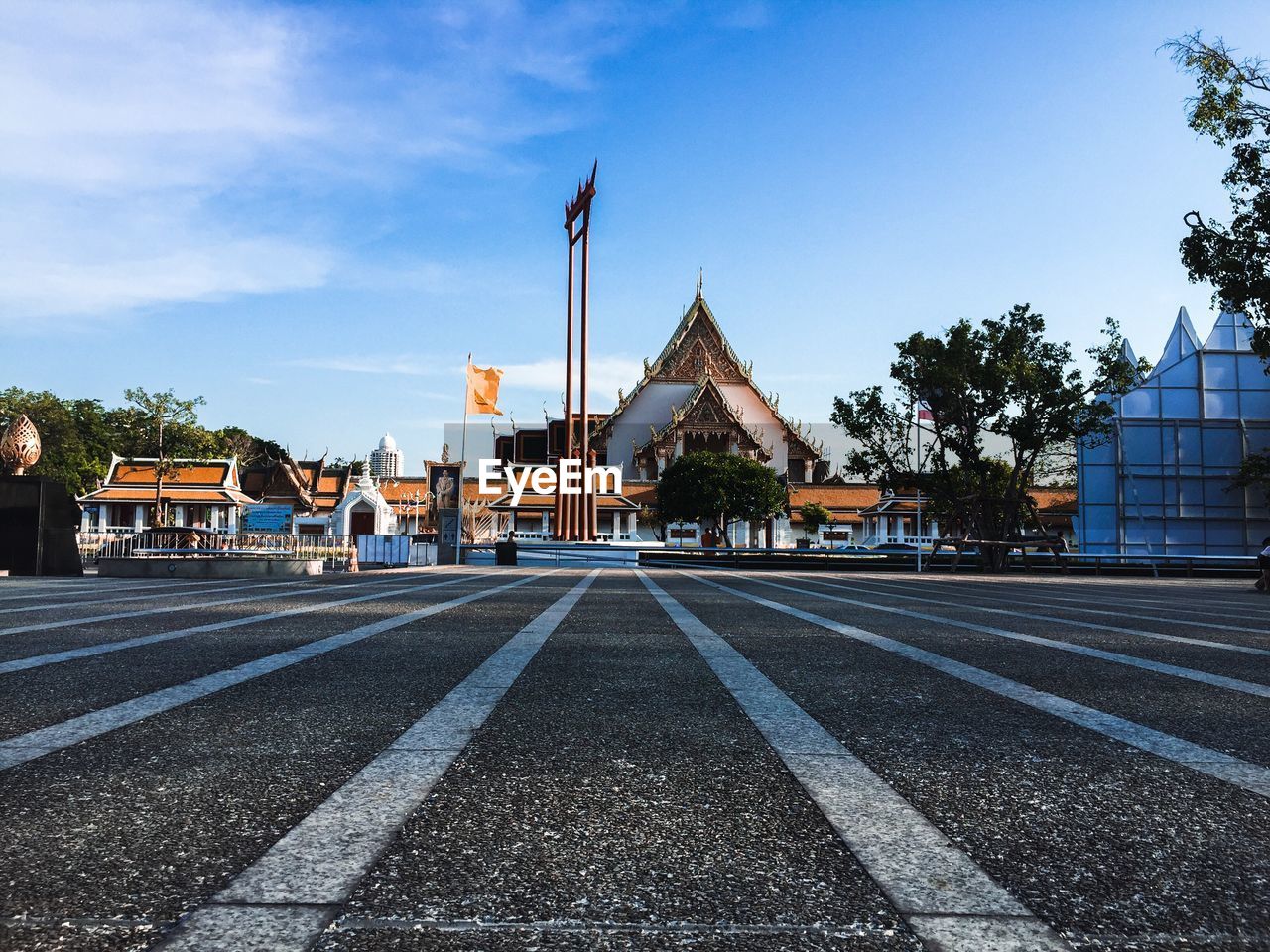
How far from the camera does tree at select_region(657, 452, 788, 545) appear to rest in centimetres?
4950

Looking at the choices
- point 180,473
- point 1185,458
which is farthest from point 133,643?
point 180,473

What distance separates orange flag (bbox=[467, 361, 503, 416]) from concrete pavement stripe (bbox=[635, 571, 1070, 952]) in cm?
4543

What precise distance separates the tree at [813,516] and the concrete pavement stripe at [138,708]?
58.6 meters

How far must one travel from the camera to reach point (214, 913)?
1344 mm

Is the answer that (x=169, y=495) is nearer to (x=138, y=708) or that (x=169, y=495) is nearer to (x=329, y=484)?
(x=329, y=484)

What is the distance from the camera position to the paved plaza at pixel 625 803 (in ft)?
4.46

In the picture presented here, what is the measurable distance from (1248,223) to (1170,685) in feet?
59.1

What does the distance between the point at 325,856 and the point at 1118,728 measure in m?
2.47

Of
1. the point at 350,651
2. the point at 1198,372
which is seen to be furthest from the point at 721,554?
the point at 350,651

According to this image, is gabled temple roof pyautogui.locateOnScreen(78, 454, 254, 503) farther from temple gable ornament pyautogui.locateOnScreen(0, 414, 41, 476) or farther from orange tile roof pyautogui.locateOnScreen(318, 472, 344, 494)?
temple gable ornament pyautogui.locateOnScreen(0, 414, 41, 476)

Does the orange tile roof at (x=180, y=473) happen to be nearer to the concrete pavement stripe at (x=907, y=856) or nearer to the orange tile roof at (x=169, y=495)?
the orange tile roof at (x=169, y=495)

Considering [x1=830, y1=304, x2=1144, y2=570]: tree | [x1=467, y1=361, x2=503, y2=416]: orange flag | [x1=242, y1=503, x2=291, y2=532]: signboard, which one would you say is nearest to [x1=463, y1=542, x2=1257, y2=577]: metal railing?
[x1=830, y1=304, x2=1144, y2=570]: tree

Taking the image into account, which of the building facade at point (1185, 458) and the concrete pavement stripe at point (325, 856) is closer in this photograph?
the concrete pavement stripe at point (325, 856)

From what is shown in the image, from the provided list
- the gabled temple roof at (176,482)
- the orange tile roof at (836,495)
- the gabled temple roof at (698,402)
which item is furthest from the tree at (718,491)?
the gabled temple roof at (176,482)
